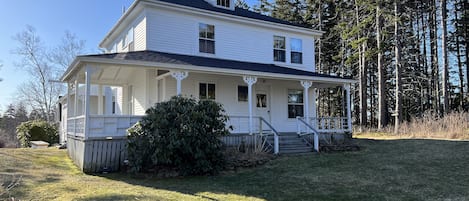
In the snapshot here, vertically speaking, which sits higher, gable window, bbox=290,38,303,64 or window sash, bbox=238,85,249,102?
gable window, bbox=290,38,303,64

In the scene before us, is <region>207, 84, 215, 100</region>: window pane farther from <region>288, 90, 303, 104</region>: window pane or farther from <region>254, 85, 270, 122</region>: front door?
<region>288, 90, 303, 104</region>: window pane

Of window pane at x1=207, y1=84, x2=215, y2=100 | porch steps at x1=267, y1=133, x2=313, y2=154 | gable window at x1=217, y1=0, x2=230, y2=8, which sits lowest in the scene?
porch steps at x1=267, y1=133, x2=313, y2=154

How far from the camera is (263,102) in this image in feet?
50.6

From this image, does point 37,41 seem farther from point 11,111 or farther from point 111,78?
point 111,78

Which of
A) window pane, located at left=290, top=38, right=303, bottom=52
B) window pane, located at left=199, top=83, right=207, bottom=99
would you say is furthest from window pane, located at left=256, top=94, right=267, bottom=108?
window pane, located at left=290, top=38, right=303, bottom=52

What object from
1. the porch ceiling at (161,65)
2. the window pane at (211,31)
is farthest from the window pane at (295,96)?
the window pane at (211,31)

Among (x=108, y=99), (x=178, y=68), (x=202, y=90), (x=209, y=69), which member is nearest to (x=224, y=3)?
(x=202, y=90)

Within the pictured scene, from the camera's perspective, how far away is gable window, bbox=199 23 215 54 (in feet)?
47.4

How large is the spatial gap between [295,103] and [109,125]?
908 cm

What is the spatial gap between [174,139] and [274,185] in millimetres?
2848

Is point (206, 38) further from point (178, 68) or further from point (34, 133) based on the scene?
point (34, 133)

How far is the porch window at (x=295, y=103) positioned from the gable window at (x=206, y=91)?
4089 mm

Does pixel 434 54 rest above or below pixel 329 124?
above

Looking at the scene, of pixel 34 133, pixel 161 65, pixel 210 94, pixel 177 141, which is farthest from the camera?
pixel 34 133
